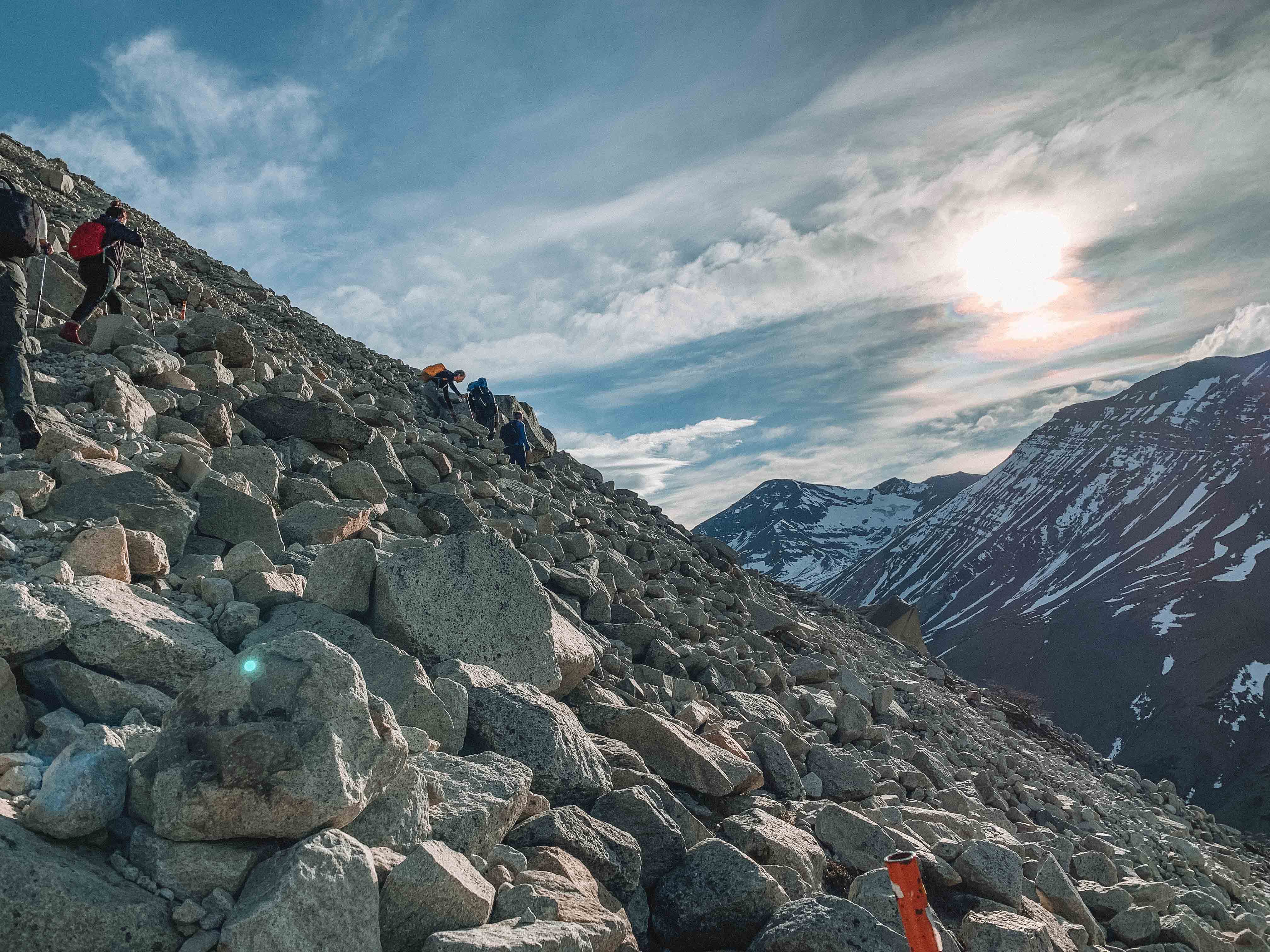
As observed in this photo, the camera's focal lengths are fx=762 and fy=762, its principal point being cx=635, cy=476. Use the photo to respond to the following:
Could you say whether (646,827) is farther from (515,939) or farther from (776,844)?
(515,939)

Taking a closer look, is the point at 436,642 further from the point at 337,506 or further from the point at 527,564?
the point at 337,506

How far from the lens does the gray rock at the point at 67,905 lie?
2951mm

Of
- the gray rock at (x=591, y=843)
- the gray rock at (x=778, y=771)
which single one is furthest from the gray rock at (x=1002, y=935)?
the gray rock at (x=778, y=771)

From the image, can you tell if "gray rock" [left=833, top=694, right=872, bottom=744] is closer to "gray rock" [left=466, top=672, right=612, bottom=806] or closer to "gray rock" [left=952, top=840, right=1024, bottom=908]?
"gray rock" [left=952, top=840, right=1024, bottom=908]

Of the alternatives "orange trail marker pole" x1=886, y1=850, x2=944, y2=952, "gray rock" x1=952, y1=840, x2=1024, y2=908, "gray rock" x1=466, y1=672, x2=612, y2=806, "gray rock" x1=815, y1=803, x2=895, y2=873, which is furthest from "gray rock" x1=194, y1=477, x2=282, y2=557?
"gray rock" x1=952, y1=840, x2=1024, y2=908

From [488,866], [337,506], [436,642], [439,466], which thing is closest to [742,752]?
[436,642]

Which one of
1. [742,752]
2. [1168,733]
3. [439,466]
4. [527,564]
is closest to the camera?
[527,564]

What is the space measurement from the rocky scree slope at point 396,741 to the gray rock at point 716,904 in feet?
0.06

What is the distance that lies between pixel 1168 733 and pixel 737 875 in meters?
119

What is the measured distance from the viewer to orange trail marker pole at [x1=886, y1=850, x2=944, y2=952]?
3.85 m

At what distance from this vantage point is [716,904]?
15.8ft

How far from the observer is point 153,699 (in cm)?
451

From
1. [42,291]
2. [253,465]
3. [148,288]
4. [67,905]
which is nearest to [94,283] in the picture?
[42,291]

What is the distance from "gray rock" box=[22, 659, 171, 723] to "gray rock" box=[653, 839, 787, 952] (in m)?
3.32
